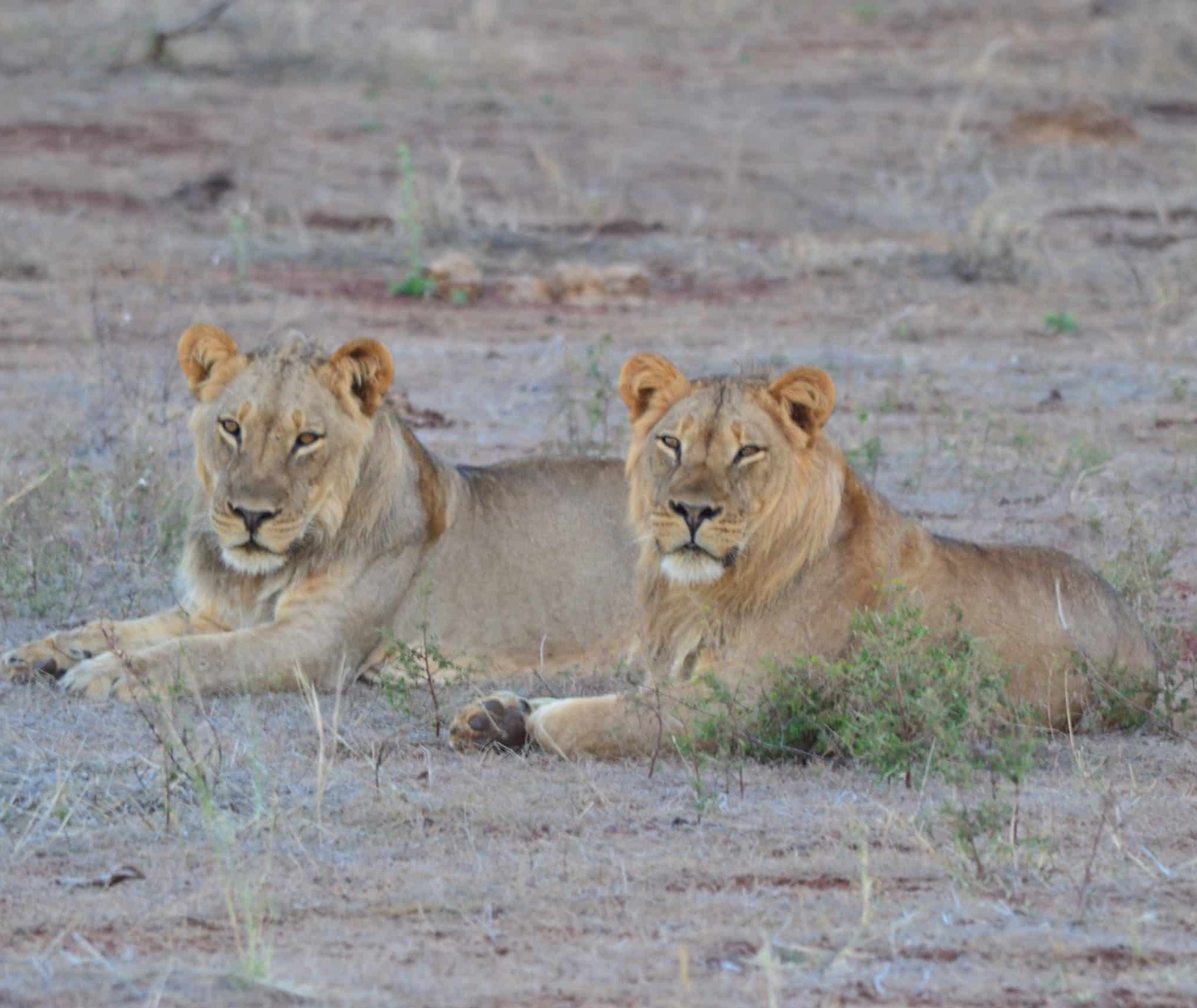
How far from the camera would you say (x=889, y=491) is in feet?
27.5

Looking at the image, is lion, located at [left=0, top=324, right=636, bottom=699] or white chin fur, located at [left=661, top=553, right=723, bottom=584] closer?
white chin fur, located at [left=661, top=553, right=723, bottom=584]

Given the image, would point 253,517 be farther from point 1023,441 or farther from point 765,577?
point 1023,441

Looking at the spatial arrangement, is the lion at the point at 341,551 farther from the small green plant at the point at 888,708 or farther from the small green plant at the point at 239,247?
the small green plant at the point at 239,247

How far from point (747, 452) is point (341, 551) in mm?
A: 1417

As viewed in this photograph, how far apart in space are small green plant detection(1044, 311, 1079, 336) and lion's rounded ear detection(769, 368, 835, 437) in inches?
268

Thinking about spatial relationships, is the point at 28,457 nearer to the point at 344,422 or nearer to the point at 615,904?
the point at 344,422

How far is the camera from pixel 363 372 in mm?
5805

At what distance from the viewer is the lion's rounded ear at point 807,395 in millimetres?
4926

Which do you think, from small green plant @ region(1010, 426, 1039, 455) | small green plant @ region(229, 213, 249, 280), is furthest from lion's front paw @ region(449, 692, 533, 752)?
small green plant @ region(229, 213, 249, 280)

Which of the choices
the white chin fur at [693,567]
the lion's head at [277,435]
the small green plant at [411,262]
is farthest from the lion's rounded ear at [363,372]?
the small green plant at [411,262]

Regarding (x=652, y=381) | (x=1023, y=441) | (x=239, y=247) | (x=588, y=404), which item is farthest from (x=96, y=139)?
(x=652, y=381)

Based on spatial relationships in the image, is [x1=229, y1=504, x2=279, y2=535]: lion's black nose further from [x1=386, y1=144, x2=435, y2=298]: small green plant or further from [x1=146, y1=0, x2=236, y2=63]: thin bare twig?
[x1=146, y1=0, x2=236, y2=63]: thin bare twig

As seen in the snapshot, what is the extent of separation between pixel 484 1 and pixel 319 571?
1871 centimetres

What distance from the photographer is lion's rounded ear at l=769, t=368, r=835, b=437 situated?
493cm
